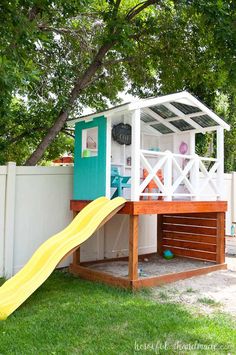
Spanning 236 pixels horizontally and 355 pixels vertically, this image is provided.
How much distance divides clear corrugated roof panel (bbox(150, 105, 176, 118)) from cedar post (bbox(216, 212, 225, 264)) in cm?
223

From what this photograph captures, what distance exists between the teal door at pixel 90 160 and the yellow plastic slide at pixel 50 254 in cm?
44

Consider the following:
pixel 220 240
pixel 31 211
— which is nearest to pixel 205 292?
pixel 220 240

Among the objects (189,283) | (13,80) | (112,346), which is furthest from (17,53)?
(189,283)

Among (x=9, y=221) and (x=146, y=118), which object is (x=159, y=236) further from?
(x=9, y=221)

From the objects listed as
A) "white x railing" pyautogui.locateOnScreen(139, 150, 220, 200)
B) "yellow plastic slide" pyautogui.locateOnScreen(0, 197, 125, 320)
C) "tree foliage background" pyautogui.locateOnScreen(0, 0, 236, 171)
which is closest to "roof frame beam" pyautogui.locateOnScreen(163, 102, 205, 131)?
"white x railing" pyautogui.locateOnScreen(139, 150, 220, 200)

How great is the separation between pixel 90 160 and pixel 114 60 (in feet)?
13.9

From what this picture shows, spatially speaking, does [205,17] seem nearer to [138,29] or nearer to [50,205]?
[138,29]

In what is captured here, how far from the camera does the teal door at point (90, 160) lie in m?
6.55

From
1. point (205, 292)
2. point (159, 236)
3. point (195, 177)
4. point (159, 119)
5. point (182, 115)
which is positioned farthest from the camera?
point (159, 236)

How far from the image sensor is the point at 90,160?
22.5 ft

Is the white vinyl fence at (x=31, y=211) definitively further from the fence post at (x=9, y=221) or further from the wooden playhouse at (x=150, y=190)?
the wooden playhouse at (x=150, y=190)

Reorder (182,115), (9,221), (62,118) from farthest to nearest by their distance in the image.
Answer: (62,118) → (182,115) → (9,221)

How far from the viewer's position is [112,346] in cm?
360

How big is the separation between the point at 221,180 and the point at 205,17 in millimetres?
3171
